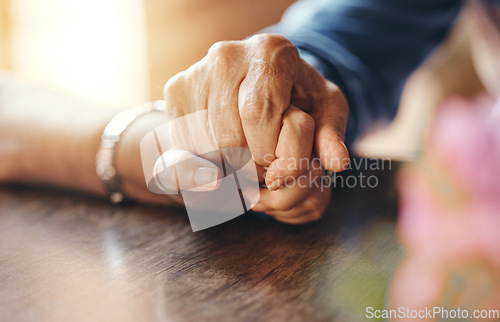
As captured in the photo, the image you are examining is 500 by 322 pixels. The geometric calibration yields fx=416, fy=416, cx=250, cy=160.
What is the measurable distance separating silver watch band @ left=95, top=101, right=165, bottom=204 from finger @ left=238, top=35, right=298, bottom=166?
0.11 meters

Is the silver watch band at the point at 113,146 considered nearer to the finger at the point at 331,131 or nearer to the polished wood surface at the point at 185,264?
the polished wood surface at the point at 185,264

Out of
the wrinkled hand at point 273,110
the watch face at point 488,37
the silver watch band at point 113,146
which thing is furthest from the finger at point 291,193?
the watch face at point 488,37

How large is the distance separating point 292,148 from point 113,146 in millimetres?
170

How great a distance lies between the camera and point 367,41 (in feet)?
1.38

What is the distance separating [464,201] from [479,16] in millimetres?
353

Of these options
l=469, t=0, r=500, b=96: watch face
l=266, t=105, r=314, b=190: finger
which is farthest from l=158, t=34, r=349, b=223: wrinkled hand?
l=469, t=0, r=500, b=96: watch face

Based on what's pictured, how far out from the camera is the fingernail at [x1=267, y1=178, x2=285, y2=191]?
20 centimetres

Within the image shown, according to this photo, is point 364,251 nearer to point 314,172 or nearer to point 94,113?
point 314,172

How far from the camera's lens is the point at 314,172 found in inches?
8.5

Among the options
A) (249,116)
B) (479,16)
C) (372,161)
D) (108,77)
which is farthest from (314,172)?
(108,77)

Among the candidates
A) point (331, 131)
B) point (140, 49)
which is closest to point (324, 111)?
point (331, 131)

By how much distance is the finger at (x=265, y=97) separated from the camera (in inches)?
7.9

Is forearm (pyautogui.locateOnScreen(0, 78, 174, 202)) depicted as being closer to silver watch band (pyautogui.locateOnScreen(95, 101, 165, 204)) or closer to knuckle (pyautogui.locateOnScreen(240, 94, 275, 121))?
silver watch band (pyautogui.locateOnScreen(95, 101, 165, 204))

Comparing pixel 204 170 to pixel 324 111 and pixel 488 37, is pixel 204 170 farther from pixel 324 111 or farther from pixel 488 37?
pixel 488 37
